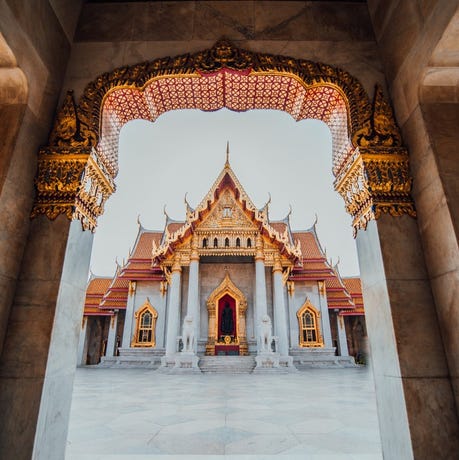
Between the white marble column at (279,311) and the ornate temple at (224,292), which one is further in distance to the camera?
the ornate temple at (224,292)

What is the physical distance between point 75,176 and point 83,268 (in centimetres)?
72

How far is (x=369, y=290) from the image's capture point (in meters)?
2.33

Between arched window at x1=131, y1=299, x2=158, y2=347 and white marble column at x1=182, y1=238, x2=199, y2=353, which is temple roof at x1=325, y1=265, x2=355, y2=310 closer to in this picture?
white marble column at x1=182, y1=238, x2=199, y2=353

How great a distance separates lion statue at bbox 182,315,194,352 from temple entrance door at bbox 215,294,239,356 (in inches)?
82.9

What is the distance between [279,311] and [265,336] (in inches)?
78.4

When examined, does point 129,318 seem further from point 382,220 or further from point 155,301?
point 382,220

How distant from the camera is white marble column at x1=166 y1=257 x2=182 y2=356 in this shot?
13.1m

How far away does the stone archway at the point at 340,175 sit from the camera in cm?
196

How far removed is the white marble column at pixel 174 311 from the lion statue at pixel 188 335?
98 centimetres

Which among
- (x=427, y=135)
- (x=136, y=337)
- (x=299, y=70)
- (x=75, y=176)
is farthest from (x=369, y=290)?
(x=136, y=337)

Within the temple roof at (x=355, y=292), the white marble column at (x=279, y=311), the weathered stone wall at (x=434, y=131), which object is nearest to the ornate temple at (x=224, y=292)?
the white marble column at (x=279, y=311)

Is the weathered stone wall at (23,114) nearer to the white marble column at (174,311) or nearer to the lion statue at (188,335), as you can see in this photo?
the lion statue at (188,335)

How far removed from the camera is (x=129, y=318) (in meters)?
15.8

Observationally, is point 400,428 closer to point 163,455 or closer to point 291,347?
point 163,455
